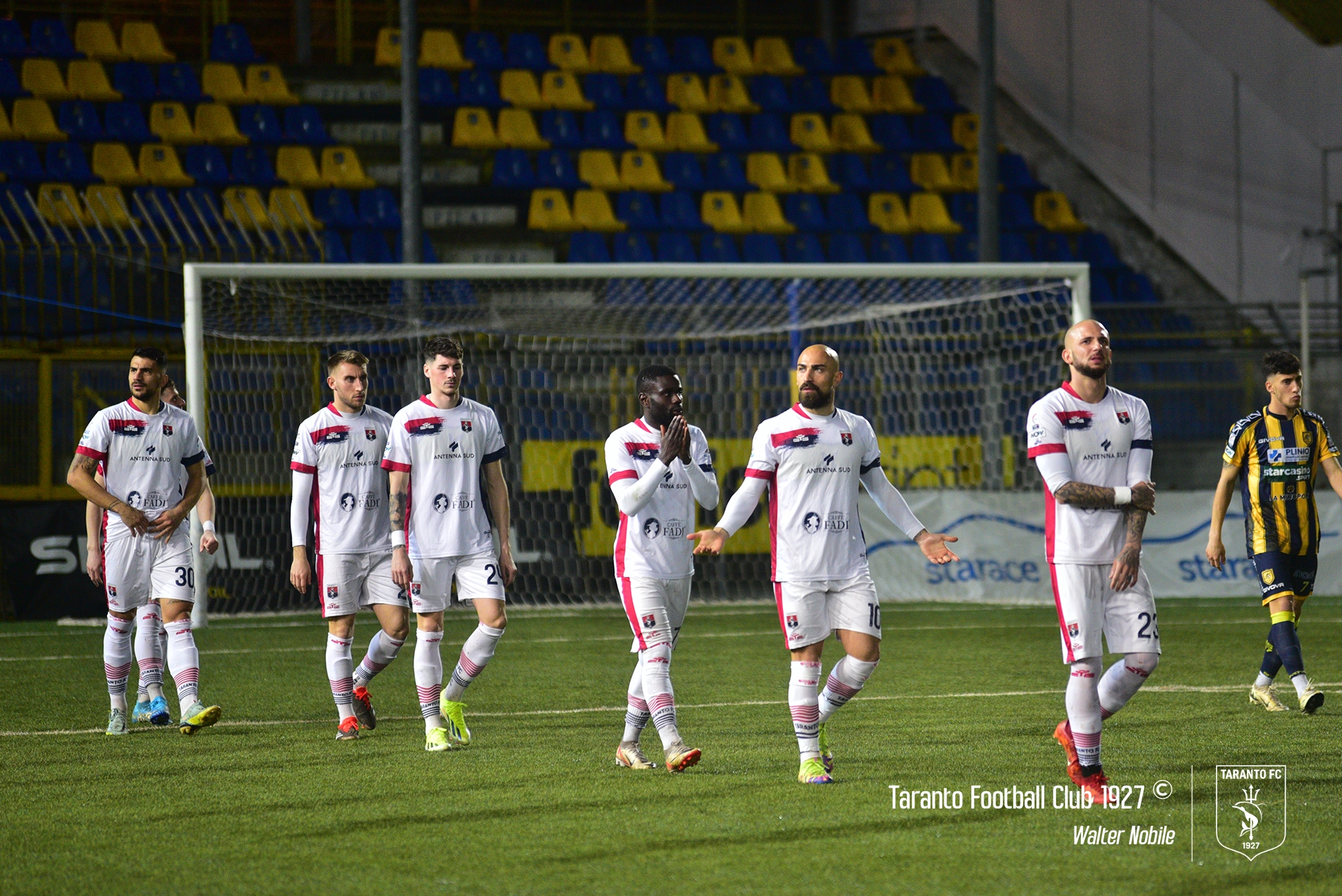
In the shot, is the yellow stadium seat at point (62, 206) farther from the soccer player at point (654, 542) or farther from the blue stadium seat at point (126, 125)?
the soccer player at point (654, 542)

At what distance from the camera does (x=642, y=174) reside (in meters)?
22.4

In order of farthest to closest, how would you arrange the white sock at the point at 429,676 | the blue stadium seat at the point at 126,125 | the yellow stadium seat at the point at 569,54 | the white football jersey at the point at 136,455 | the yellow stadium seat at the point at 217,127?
the yellow stadium seat at the point at 569,54 < the yellow stadium seat at the point at 217,127 < the blue stadium seat at the point at 126,125 < the white football jersey at the point at 136,455 < the white sock at the point at 429,676

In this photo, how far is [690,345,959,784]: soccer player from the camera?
655 centimetres

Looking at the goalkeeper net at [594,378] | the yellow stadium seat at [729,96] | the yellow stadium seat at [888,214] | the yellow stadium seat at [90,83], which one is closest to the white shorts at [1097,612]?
the goalkeeper net at [594,378]

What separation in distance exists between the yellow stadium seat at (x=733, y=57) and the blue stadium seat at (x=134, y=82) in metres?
8.64

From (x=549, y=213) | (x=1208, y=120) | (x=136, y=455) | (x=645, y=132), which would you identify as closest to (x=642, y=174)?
(x=645, y=132)

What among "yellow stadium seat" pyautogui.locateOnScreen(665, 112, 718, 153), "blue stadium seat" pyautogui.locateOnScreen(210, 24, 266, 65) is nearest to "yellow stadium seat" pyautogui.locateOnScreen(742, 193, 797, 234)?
"yellow stadium seat" pyautogui.locateOnScreen(665, 112, 718, 153)

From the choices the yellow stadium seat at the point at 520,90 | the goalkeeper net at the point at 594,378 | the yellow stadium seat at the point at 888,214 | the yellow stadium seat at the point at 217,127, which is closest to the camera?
the goalkeeper net at the point at 594,378

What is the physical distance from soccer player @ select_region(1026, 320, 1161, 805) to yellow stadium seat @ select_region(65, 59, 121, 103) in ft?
59.0

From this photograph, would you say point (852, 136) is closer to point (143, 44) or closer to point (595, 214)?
point (595, 214)

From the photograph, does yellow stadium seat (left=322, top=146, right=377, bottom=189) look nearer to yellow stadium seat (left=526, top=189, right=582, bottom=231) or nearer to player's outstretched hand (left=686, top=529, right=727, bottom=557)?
yellow stadium seat (left=526, top=189, right=582, bottom=231)

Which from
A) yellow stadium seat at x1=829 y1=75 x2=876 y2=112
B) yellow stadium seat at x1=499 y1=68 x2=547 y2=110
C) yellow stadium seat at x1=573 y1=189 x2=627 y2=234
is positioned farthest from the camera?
yellow stadium seat at x1=829 y1=75 x2=876 y2=112

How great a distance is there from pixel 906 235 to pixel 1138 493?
1717cm

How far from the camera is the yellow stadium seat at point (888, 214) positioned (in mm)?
22672
